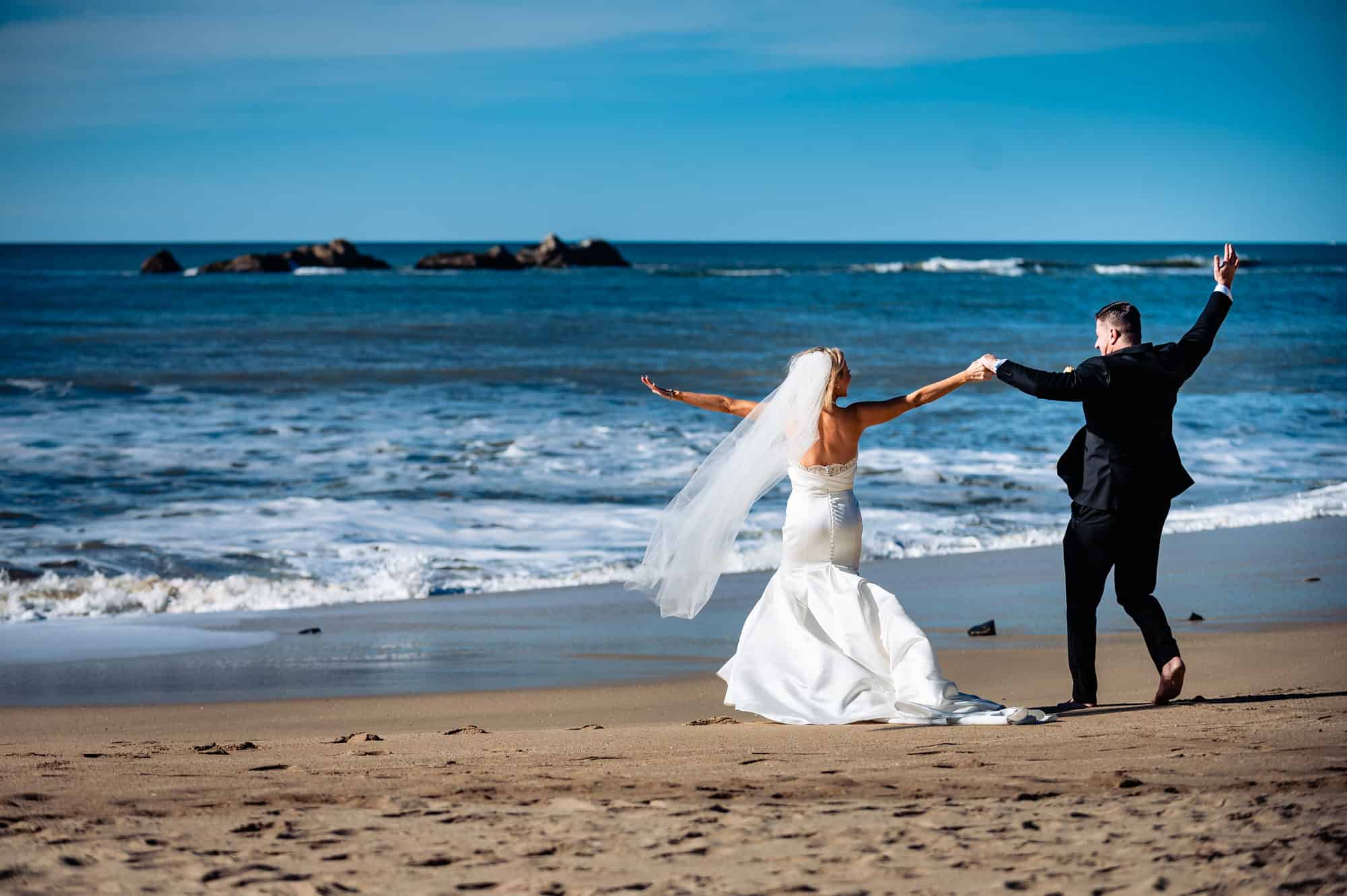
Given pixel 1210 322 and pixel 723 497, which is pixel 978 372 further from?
pixel 723 497

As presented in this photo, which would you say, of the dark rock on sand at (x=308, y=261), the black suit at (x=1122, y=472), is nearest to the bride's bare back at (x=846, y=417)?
the black suit at (x=1122, y=472)

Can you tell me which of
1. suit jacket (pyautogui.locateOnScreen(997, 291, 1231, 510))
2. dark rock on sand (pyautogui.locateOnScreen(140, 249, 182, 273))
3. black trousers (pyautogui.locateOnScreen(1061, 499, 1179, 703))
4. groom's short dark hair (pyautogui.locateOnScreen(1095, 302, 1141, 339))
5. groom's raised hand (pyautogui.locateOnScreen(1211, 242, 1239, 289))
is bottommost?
black trousers (pyautogui.locateOnScreen(1061, 499, 1179, 703))

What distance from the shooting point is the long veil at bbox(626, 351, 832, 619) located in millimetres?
5750

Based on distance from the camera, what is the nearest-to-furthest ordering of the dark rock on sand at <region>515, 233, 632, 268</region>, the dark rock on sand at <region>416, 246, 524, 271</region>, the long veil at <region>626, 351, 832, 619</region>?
the long veil at <region>626, 351, 832, 619</region>, the dark rock on sand at <region>416, 246, 524, 271</region>, the dark rock on sand at <region>515, 233, 632, 268</region>

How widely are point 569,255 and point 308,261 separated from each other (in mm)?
20924

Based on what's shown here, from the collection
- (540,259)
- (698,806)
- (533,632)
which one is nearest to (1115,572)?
(698,806)

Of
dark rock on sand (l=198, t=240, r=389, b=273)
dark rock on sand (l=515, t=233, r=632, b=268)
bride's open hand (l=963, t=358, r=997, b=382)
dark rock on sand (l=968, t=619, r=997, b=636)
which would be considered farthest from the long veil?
dark rock on sand (l=515, t=233, r=632, b=268)

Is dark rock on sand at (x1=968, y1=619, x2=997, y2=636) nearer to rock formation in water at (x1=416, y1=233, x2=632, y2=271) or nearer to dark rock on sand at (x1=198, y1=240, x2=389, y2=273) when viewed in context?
dark rock on sand at (x1=198, y1=240, x2=389, y2=273)

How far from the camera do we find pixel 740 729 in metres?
5.14

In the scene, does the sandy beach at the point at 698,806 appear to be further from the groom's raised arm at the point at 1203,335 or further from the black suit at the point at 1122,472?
the groom's raised arm at the point at 1203,335

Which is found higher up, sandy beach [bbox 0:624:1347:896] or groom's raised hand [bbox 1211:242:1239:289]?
groom's raised hand [bbox 1211:242:1239:289]

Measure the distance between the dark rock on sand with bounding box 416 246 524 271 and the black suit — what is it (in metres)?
88.3

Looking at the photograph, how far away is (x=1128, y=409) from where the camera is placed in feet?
17.2

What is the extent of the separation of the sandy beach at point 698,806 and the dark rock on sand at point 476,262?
291 ft
